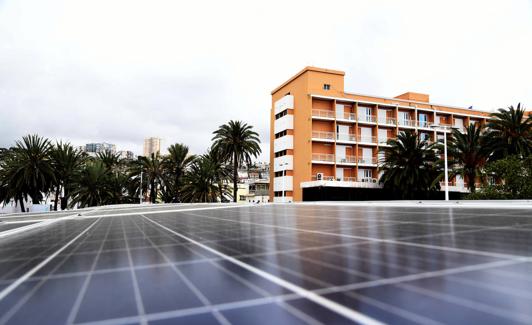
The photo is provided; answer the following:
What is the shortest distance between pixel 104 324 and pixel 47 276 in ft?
7.66

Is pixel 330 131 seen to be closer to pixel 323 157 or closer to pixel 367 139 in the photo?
pixel 323 157

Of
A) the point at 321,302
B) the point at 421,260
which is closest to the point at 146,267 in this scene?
the point at 321,302

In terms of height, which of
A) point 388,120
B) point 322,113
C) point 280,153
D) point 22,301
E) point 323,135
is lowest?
point 22,301

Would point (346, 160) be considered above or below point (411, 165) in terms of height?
above

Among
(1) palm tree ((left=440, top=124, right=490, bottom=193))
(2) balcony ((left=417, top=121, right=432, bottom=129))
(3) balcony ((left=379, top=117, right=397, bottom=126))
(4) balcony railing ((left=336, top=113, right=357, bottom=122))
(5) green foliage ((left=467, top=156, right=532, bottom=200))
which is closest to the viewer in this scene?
(5) green foliage ((left=467, top=156, right=532, bottom=200))

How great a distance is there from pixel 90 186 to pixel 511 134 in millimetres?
68229

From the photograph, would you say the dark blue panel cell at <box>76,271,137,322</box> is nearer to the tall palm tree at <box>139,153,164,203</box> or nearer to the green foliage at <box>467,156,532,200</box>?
the green foliage at <box>467,156,532,200</box>

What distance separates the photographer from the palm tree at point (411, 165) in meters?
55.8

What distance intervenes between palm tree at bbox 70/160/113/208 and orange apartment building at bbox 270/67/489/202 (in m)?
33.2

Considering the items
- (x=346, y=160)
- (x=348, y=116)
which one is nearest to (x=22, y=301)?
(x=346, y=160)

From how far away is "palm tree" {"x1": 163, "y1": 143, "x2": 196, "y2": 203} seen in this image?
75125 mm

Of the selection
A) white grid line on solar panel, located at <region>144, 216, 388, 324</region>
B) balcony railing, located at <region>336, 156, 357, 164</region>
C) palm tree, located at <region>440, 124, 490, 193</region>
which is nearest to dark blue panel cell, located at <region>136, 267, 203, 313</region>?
white grid line on solar panel, located at <region>144, 216, 388, 324</region>

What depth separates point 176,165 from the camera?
76.2 metres

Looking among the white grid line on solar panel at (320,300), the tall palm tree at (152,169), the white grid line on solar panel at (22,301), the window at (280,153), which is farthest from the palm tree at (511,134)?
the tall palm tree at (152,169)
